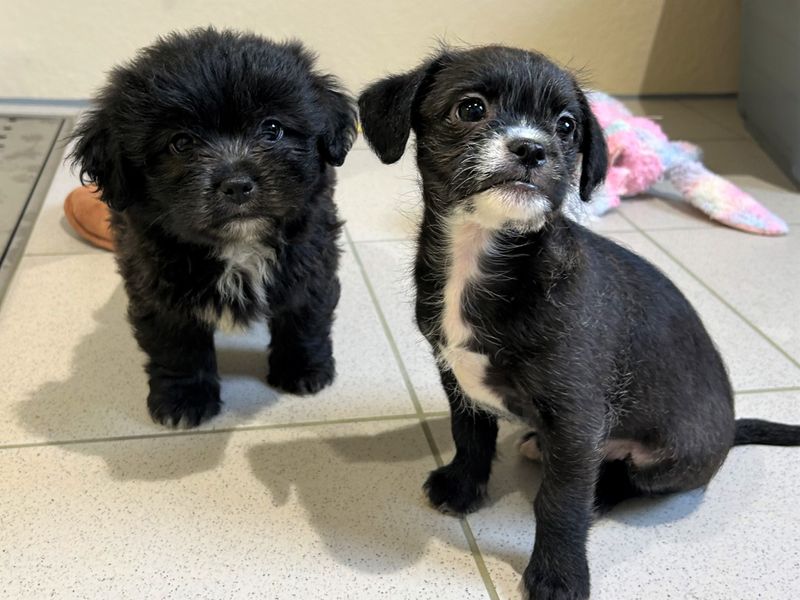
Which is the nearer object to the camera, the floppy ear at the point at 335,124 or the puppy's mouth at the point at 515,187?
the puppy's mouth at the point at 515,187

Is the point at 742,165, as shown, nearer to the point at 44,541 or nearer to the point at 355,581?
the point at 355,581

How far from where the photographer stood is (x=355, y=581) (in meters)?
1.26

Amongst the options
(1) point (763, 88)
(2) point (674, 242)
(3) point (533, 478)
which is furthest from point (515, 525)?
(1) point (763, 88)

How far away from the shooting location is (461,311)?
Result: 1202 millimetres

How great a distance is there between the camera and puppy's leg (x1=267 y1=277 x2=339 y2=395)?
1.66 m

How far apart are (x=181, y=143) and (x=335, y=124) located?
0.94ft

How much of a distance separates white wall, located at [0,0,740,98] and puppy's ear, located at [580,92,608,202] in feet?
6.78

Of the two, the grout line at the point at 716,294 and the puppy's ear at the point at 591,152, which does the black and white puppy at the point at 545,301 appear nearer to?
the puppy's ear at the point at 591,152

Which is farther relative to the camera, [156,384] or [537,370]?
[156,384]

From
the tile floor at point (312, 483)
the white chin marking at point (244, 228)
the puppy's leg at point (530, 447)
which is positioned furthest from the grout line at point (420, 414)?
the white chin marking at point (244, 228)

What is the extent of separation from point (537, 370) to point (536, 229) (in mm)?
199

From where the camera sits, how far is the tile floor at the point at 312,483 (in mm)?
1269

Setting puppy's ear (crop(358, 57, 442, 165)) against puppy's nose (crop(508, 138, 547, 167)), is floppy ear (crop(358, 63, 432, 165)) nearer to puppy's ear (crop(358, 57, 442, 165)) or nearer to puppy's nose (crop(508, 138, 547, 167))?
puppy's ear (crop(358, 57, 442, 165))

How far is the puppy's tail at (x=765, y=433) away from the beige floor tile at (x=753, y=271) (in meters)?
0.40
